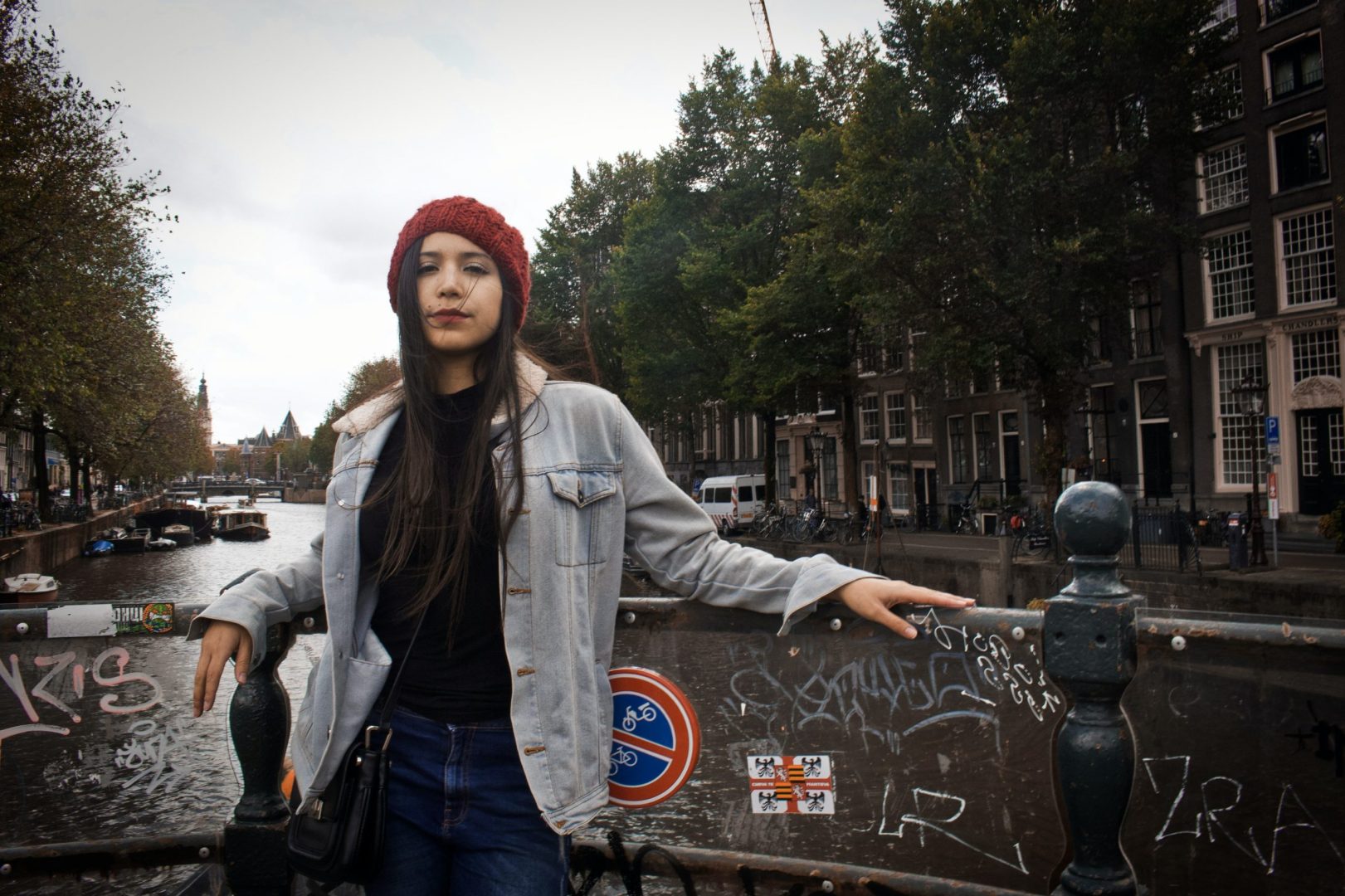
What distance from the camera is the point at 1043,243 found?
19.6 m

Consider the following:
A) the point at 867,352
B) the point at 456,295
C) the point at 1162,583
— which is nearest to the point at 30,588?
the point at 867,352

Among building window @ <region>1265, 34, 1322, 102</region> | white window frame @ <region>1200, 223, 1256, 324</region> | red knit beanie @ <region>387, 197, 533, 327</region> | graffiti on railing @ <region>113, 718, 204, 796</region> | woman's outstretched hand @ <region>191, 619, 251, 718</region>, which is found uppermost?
building window @ <region>1265, 34, 1322, 102</region>

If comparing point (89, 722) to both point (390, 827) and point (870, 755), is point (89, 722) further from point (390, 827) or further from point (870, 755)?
point (870, 755)

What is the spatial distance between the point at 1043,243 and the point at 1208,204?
26.9 ft

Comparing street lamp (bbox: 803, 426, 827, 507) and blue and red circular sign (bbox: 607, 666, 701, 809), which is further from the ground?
street lamp (bbox: 803, 426, 827, 507)

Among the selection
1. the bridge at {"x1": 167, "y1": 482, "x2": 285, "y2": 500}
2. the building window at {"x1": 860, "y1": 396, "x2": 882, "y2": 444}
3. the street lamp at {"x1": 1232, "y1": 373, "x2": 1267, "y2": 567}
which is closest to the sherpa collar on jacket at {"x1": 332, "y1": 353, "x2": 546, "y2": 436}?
the street lamp at {"x1": 1232, "y1": 373, "x2": 1267, "y2": 567}

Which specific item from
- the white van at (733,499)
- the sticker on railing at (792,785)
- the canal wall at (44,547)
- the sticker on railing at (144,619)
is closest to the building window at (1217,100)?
the white van at (733,499)

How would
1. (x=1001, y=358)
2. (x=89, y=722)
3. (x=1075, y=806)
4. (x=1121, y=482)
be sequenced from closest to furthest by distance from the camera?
1. (x=1075, y=806)
2. (x=89, y=722)
3. (x=1001, y=358)
4. (x=1121, y=482)

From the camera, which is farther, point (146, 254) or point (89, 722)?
point (146, 254)

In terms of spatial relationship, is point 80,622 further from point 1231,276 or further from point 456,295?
point 1231,276

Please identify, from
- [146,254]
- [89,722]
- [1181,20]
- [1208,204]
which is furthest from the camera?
[146,254]

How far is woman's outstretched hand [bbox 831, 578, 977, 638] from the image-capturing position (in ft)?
6.64

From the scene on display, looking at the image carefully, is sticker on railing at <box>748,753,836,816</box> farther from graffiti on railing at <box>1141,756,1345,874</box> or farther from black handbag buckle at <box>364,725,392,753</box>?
black handbag buckle at <box>364,725,392,753</box>

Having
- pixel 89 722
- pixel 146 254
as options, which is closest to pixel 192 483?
pixel 146 254
